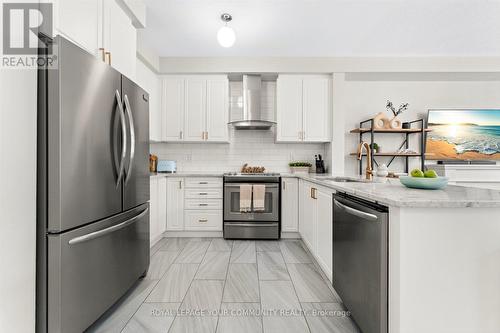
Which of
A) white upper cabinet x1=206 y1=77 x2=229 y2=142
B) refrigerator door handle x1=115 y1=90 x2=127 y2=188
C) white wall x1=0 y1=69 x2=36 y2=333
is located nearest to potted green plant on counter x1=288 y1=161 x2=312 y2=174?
white upper cabinet x1=206 y1=77 x2=229 y2=142

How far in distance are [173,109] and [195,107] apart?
0.35m

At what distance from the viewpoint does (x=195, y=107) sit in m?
4.10

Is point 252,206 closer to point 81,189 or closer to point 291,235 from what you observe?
point 291,235

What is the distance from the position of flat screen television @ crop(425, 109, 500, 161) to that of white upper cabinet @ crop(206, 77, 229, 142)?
10.9ft

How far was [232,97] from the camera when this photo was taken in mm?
Answer: 4391

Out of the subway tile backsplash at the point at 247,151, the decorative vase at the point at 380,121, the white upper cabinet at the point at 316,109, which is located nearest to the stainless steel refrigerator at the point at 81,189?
the subway tile backsplash at the point at 247,151

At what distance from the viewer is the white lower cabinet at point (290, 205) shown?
3.74 meters

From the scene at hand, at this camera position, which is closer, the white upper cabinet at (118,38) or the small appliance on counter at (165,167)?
the white upper cabinet at (118,38)

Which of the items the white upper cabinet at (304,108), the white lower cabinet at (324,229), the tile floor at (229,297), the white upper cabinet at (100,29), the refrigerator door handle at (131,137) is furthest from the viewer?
the white upper cabinet at (304,108)

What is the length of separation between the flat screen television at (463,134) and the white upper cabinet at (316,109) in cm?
174

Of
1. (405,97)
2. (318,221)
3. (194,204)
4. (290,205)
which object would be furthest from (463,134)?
(194,204)

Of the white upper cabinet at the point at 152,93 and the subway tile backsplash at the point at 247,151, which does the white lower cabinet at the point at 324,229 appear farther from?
the white upper cabinet at the point at 152,93

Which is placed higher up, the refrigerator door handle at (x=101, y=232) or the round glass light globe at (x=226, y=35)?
the round glass light globe at (x=226, y=35)

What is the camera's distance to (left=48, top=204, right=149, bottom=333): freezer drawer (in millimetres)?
1301
